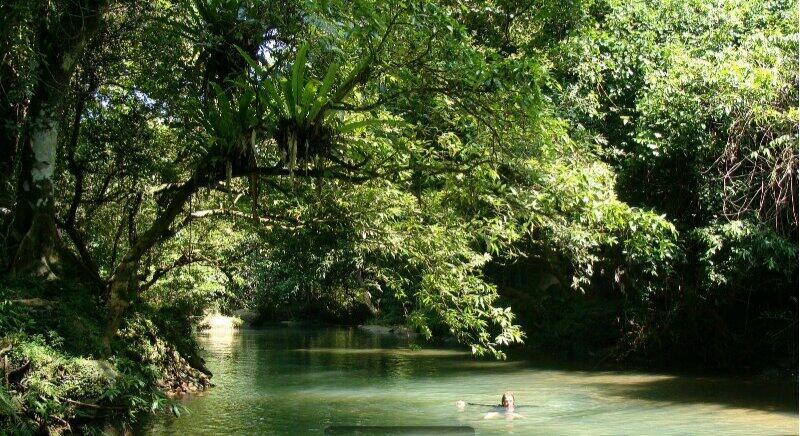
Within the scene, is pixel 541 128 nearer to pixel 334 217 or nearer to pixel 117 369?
pixel 334 217

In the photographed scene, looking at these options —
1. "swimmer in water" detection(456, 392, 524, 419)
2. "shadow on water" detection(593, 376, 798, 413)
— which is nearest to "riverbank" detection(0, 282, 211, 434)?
"swimmer in water" detection(456, 392, 524, 419)

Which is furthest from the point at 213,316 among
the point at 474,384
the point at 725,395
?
the point at 725,395

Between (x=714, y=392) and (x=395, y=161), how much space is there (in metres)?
7.65

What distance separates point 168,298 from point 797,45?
13878 millimetres

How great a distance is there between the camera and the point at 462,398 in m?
12.6

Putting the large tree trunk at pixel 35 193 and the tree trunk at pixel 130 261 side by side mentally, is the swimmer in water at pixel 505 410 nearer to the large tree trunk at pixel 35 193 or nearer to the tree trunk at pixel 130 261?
the tree trunk at pixel 130 261

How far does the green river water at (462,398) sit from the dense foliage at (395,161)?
117 centimetres

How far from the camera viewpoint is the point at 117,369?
7.40m

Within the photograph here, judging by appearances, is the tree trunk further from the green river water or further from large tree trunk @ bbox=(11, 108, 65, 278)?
the green river water

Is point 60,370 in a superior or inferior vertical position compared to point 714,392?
superior

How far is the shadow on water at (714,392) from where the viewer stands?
11.6 metres

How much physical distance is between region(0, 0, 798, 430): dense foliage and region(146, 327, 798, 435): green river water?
1166 mm

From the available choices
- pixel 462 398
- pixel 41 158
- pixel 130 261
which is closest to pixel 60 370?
pixel 130 261

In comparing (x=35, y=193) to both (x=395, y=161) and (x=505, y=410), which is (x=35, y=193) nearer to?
(x=395, y=161)
